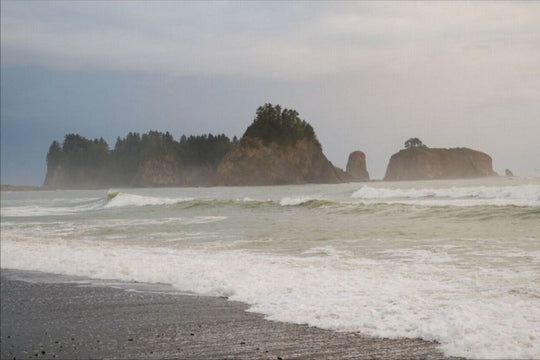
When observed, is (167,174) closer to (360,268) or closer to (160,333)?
(360,268)

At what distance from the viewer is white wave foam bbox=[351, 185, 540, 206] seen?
24.9 m

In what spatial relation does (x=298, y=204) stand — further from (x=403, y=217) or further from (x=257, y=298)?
(x=257, y=298)

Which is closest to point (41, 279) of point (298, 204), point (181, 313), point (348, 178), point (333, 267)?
point (181, 313)

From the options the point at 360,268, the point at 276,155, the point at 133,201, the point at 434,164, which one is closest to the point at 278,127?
the point at 276,155

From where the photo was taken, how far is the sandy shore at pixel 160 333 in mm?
4453

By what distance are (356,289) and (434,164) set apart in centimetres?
16176

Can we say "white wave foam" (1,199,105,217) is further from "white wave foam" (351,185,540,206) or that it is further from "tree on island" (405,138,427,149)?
"tree on island" (405,138,427,149)

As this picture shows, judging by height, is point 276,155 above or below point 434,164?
above

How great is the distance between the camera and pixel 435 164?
160 metres

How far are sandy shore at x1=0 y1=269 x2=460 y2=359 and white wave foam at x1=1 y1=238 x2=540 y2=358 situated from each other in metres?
0.33

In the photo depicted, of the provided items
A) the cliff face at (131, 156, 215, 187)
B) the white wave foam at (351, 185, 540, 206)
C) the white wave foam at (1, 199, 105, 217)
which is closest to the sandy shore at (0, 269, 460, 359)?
the white wave foam at (351, 185, 540, 206)

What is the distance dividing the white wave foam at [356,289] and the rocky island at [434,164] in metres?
155

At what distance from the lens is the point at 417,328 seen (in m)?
4.89

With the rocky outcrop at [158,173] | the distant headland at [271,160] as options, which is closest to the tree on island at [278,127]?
the distant headland at [271,160]
